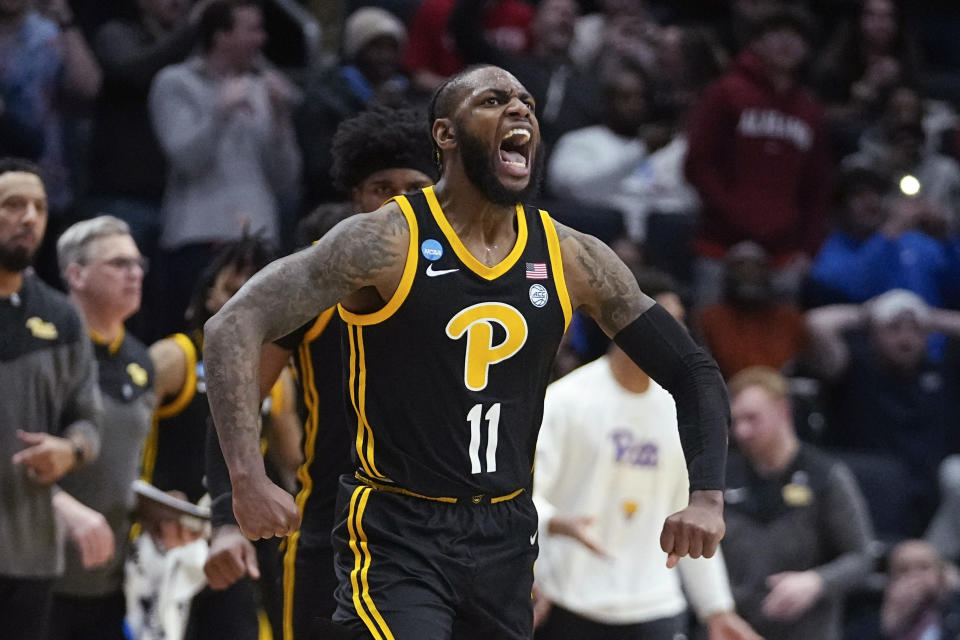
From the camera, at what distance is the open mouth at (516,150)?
404cm

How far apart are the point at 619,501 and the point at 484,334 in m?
2.63

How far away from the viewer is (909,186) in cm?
1034

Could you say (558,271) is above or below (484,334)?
above

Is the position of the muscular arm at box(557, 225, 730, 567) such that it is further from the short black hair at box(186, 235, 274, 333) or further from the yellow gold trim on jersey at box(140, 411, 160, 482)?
the yellow gold trim on jersey at box(140, 411, 160, 482)

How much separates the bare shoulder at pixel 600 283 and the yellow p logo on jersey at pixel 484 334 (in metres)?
0.21

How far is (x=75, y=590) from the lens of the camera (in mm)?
6637

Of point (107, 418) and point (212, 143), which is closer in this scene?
→ point (107, 418)

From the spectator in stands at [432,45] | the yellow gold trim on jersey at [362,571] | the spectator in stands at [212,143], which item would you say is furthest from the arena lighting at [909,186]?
the yellow gold trim on jersey at [362,571]

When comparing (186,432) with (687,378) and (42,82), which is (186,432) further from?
(687,378)

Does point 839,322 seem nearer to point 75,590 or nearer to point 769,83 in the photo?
point 769,83

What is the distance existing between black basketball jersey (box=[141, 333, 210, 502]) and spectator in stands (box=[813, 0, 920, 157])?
5.90m

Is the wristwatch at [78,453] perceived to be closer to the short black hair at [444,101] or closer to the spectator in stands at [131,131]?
the short black hair at [444,101]

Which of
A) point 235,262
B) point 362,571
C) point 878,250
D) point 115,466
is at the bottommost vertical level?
point 115,466

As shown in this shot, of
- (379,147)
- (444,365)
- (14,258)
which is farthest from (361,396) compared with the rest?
(14,258)
